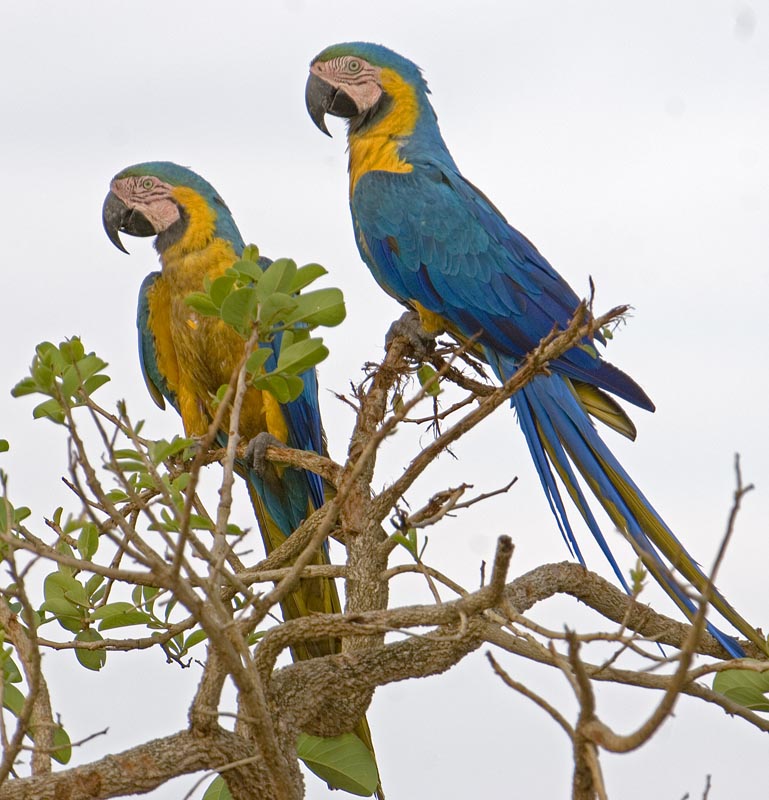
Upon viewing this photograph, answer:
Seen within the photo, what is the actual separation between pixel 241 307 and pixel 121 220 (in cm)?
196

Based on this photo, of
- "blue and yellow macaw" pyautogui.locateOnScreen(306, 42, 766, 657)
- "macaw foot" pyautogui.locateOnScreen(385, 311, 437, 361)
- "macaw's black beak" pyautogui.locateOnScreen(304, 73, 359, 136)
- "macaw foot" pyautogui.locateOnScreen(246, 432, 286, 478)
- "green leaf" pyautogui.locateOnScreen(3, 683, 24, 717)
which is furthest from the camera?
"macaw's black beak" pyautogui.locateOnScreen(304, 73, 359, 136)

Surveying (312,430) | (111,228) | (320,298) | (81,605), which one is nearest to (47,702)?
(81,605)

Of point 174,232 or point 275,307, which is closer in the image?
point 275,307

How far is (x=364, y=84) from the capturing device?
10.5 ft

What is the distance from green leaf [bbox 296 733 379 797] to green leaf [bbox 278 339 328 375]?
0.81 metres

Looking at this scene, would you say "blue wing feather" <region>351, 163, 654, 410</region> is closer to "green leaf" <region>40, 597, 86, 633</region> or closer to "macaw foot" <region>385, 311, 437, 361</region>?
"macaw foot" <region>385, 311, 437, 361</region>

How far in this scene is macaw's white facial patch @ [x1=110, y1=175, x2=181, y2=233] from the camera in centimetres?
332

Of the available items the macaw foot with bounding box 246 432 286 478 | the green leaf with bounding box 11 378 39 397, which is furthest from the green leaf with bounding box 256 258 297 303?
the macaw foot with bounding box 246 432 286 478

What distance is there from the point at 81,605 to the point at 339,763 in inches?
23.1

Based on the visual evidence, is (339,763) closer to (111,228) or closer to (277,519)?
(277,519)

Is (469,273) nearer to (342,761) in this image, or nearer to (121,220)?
(121,220)

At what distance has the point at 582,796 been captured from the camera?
1.22 meters

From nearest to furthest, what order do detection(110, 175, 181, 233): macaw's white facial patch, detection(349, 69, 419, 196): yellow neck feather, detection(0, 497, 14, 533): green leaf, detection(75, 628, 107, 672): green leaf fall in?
1. detection(0, 497, 14, 533): green leaf
2. detection(75, 628, 107, 672): green leaf
3. detection(349, 69, 419, 196): yellow neck feather
4. detection(110, 175, 181, 233): macaw's white facial patch

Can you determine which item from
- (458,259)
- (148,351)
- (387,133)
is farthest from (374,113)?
(148,351)
